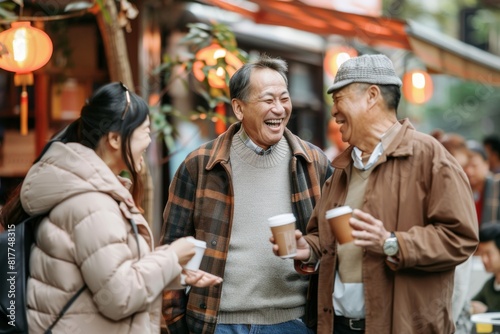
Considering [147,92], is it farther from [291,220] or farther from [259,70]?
[291,220]

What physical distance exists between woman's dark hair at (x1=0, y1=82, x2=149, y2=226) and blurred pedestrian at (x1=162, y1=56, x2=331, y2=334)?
988mm

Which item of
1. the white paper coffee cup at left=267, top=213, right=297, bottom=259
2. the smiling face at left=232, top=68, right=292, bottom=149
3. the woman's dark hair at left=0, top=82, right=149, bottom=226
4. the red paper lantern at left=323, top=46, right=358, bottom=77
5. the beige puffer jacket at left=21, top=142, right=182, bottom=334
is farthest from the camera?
the red paper lantern at left=323, top=46, right=358, bottom=77

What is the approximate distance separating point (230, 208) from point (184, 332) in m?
0.72

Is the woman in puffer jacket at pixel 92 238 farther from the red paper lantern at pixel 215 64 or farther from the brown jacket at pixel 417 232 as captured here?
the red paper lantern at pixel 215 64

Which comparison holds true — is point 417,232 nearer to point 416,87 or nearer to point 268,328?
point 268,328

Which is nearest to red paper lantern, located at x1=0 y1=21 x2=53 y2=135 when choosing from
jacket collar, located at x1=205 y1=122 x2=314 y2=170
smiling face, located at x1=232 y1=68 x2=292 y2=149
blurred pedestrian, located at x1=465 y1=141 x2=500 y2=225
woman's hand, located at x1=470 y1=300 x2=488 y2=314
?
jacket collar, located at x1=205 y1=122 x2=314 y2=170

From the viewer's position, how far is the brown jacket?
150 inches

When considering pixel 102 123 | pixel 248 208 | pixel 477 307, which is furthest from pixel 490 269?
pixel 102 123

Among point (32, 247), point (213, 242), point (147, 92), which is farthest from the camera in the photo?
point (147, 92)

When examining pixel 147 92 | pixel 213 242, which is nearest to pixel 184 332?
pixel 213 242

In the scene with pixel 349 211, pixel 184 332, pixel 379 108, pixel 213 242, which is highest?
pixel 379 108

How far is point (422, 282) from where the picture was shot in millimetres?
3928

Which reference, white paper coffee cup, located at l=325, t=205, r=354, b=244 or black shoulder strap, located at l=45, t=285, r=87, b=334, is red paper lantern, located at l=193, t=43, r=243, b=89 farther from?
black shoulder strap, located at l=45, t=285, r=87, b=334

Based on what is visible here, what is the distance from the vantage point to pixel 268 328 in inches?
181
